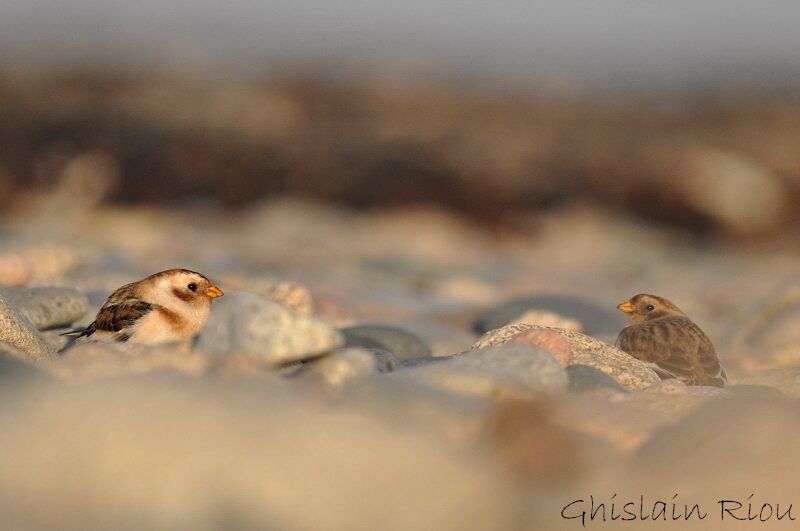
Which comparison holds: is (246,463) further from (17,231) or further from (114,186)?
(114,186)

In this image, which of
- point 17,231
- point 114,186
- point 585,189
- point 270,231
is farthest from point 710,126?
point 17,231

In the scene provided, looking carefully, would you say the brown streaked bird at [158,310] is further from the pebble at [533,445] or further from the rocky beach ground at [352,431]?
the pebble at [533,445]

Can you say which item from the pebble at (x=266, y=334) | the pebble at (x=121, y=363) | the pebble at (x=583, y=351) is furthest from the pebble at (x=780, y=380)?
the pebble at (x=121, y=363)

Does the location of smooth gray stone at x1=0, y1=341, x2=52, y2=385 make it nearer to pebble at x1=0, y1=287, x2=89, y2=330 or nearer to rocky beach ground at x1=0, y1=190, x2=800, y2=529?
rocky beach ground at x1=0, y1=190, x2=800, y2=529

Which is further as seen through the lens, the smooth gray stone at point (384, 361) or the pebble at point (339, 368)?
the smooth gray stone at point (384, 361)

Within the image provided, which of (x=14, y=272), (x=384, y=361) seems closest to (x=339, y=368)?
(x=384, y=361)
